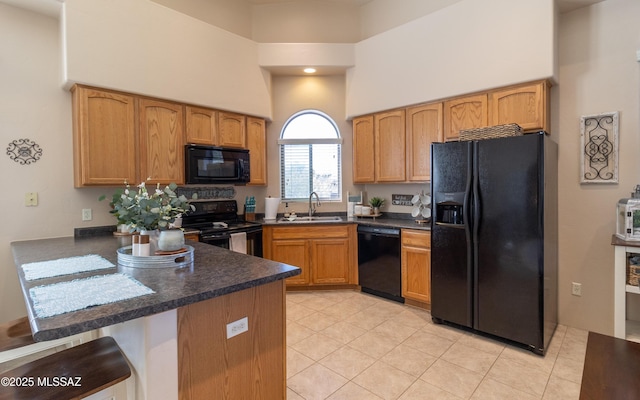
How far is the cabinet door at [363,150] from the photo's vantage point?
4.10 metres

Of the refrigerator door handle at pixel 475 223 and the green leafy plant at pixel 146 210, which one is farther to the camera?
the refrigerator door handle at pixel 475 223

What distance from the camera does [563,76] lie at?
9.77ft

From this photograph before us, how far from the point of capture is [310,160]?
4555 millimetres

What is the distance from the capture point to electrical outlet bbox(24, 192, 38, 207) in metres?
2.75

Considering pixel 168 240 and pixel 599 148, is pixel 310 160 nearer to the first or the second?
pixel 168 240

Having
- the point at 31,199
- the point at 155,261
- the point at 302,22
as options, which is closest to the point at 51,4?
the point at 31,199

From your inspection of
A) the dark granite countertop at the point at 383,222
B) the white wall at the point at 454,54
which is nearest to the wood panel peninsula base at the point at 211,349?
the dark granite countertop at the point at 383,222

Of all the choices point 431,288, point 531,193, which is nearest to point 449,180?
point 531,193

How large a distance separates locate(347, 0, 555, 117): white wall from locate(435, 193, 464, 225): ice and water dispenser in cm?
116

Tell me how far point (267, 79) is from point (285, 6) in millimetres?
1091

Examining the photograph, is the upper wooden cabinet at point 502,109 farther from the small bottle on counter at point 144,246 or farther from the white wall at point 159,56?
the small bottle on counter at point 144,246

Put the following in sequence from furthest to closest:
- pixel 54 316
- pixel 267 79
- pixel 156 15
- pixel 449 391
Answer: pixel 267 79 → pixel 156 15 → pixel 449 391 → pixel 54 316

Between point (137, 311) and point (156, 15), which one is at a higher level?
point (156, 15)

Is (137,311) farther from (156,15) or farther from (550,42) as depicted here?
(550,42)
